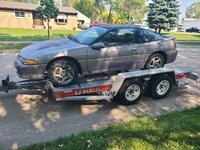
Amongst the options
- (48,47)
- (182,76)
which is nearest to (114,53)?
(48,47)

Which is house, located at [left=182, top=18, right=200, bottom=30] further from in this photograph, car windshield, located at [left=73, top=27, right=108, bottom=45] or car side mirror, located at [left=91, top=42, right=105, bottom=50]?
car side mirror, located at [left=91, top=42, right=105, bottom=50]

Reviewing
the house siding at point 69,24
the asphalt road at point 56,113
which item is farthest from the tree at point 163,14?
the asphalt road at point 56,113

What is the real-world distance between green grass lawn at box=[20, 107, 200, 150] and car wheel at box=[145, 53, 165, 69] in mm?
2096

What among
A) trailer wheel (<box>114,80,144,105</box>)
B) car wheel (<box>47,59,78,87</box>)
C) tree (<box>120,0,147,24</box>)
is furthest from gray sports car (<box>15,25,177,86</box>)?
tree (<box>120,0,147,24</box>)

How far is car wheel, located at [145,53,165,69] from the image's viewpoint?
660cm

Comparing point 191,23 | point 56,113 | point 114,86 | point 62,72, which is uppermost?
point 191,23

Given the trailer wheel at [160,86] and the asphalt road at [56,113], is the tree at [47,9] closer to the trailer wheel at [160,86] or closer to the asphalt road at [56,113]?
the asphalt road at [56,113]

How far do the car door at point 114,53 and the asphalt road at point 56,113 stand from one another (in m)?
0.98

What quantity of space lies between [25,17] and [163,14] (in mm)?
21293

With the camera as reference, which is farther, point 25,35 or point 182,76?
point 25,35

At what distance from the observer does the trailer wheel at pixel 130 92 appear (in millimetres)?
5449

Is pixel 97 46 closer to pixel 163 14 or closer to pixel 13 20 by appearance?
pixel 163 14

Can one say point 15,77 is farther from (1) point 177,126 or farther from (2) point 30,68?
(1) point 177,126

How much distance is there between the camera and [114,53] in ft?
19.3
